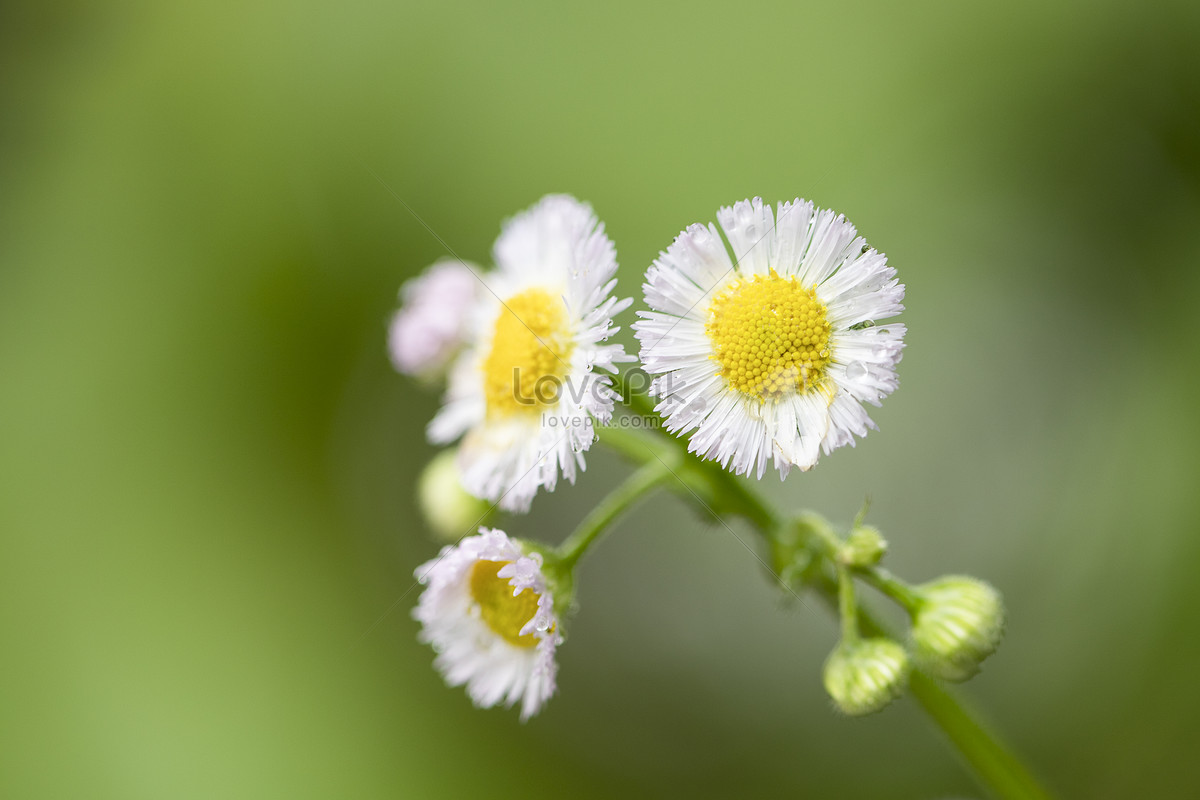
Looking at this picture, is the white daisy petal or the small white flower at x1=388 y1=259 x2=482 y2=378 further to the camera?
the small white flower at x1=388 y1=259 x2=482 y2=378

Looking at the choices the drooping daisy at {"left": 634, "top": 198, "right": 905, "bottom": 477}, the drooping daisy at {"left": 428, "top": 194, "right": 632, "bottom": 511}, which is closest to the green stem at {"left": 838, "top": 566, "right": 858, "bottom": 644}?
the drooping daisy at {"left": 634, "top": 198, "right": 905, "bottom": 477}

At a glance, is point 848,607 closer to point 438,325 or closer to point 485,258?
point 438,325

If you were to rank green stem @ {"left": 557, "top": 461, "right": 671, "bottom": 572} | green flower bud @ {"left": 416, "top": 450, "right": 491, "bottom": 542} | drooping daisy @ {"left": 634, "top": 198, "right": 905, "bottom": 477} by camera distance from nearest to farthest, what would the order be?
drooping daisy @ {"left": 634, "top": 198, "right": 905, "bottom": 477}
green stem @ {"left": 557, "top": 461, "right": 671, "bottom": 572}
green flower bud @ {"left": 416, "top": 450, "right": 491, "bottom": 542}

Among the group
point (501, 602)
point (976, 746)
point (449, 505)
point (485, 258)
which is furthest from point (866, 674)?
point (485, 258)

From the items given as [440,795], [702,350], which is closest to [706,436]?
[702,350]

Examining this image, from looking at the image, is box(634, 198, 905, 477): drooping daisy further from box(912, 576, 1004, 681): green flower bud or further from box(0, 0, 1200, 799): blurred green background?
box(0, 0, 1200, 799): blurred green background

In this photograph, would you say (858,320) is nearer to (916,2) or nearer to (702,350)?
(702,350)
